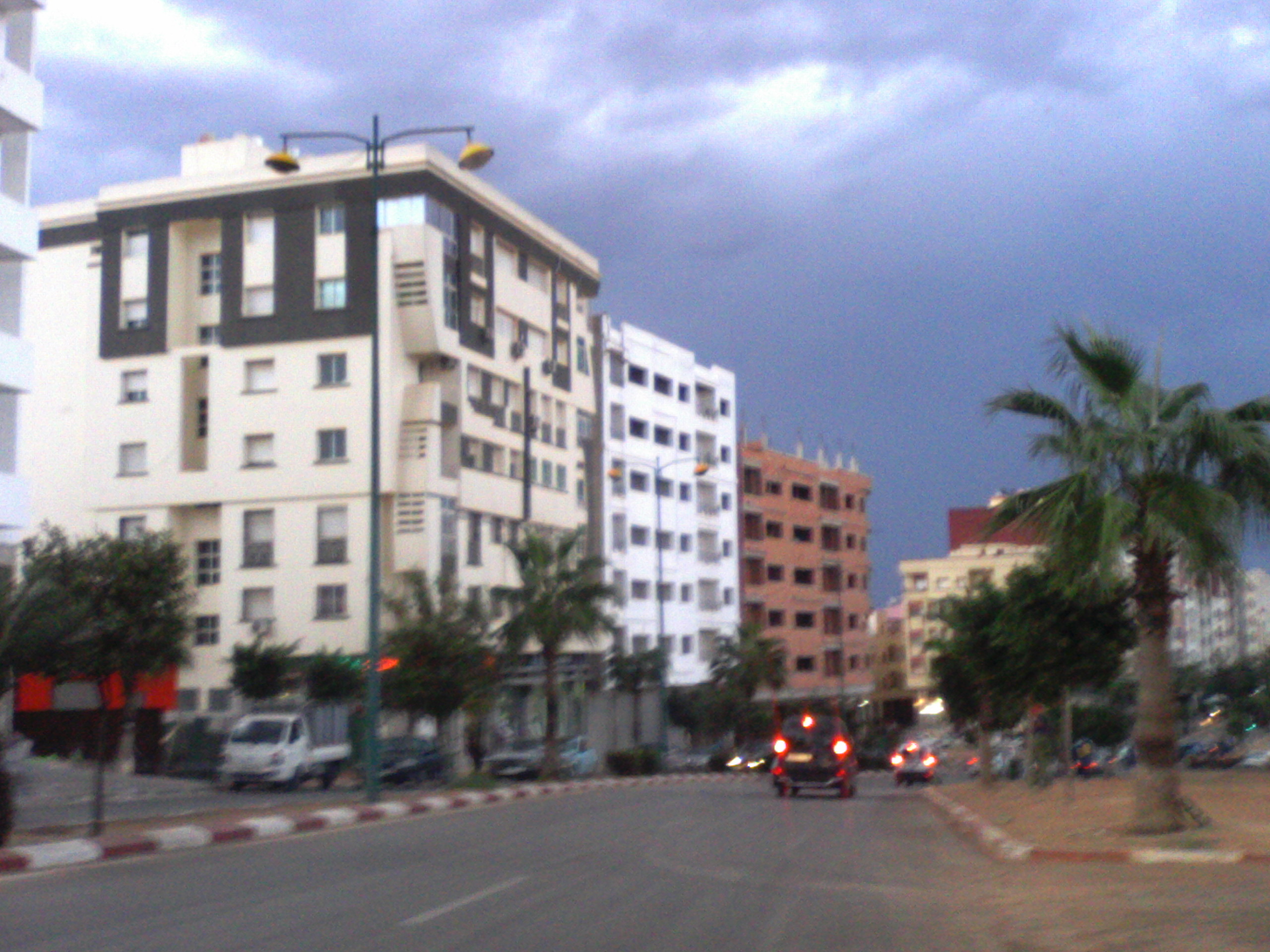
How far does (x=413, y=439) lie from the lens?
174 feet

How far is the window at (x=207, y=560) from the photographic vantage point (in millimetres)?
55469

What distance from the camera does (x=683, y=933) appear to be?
10.2m

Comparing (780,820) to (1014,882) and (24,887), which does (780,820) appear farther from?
(24,887)

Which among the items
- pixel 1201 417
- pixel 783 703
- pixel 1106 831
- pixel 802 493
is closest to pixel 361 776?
pixel 1106 831

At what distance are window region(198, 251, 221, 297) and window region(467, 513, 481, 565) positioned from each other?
1268 centimetres

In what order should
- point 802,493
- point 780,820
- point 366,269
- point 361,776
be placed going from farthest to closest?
point 802,493, point 366,269, point 361,776, point 780,820

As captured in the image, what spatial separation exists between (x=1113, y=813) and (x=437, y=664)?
894 inches

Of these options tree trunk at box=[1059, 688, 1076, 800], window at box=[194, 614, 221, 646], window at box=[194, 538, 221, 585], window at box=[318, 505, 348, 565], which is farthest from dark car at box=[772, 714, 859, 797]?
window at box=[194, 538, 221, 585]

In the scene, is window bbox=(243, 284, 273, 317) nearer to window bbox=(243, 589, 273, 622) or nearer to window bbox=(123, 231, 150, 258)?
window bbox=(123, 231, 150, 258)

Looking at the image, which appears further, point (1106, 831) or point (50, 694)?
point (50, 694)

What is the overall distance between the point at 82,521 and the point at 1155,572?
157 ft

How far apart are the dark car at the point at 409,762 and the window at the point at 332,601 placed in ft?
42.5

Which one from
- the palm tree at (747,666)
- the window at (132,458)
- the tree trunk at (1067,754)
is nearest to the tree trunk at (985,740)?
the tree trunk at (1067,754)

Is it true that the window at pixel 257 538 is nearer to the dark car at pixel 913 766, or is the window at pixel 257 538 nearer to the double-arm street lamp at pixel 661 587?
the double-arm street lamp at pixel 661 587
